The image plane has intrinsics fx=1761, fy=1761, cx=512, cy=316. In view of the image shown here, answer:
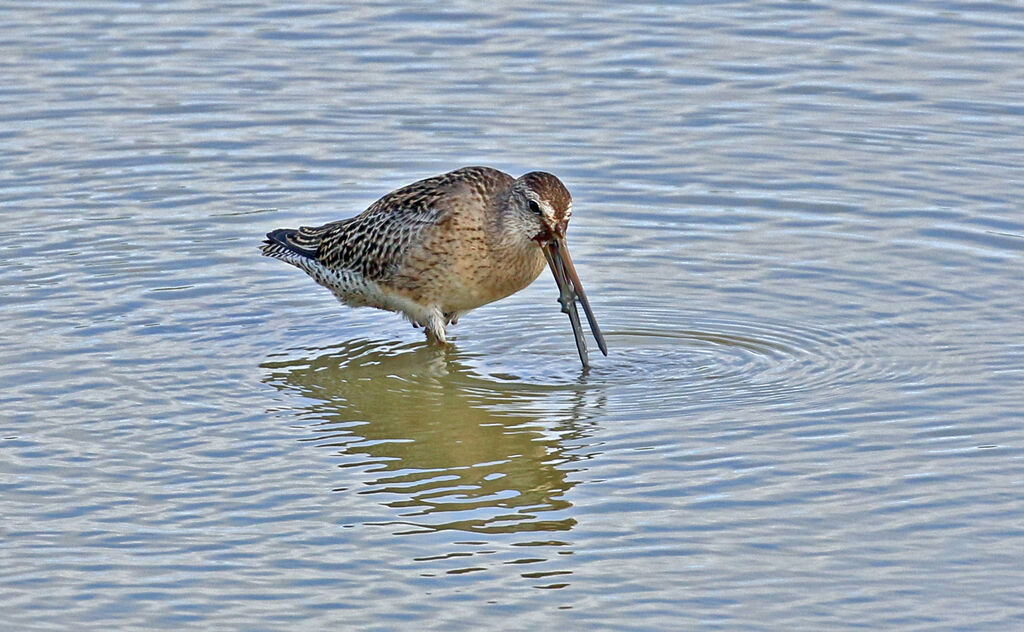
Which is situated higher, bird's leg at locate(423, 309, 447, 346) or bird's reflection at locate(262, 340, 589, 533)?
bird's leg at locate(423, 309, 447, 346)

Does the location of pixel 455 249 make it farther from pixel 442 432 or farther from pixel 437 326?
pixel 442 432

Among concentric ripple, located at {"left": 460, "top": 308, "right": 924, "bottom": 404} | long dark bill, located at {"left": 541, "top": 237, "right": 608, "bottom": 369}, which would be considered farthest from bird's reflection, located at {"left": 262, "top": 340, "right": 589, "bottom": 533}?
long dark bill, located at {"left": 541, "top": 237, "right": 608, "bottom": 369}

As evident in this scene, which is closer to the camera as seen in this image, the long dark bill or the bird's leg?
the long dark bill

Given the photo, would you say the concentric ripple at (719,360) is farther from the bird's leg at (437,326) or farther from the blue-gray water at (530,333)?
the bird's leg at (437,326)

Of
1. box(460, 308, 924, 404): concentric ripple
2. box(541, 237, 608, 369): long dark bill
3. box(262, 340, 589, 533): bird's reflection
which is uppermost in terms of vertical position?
box(541, 237, 608, 369): long dark bill

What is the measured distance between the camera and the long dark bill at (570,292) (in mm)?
9125

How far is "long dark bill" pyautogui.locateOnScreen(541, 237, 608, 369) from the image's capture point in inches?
359

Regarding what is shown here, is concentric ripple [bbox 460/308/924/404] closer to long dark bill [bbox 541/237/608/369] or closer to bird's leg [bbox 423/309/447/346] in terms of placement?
long dark bill [bbox 541/237/608/369]

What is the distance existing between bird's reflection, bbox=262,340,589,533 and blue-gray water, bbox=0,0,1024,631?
3 cm

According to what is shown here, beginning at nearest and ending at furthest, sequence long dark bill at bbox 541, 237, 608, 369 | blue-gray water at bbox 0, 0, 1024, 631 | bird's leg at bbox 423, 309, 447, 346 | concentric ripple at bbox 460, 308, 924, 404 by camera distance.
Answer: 1. blue-gray water at bbox 0, 0, 1024, 631
2. concentric ripple at bbox 460, 308, 924, 404
3. long dark bill at bbox 541, 237, 608, 369
4. bird's leg at bbox 423, 309, 447, 346

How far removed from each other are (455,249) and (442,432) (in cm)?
157

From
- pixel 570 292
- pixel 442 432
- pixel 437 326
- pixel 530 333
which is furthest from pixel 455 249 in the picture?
pixel 442 432

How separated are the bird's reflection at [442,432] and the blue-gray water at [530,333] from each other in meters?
0.03

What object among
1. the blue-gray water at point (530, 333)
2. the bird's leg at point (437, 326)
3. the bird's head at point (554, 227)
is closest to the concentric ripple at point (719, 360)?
the blue-gray water at point (530, 333)
